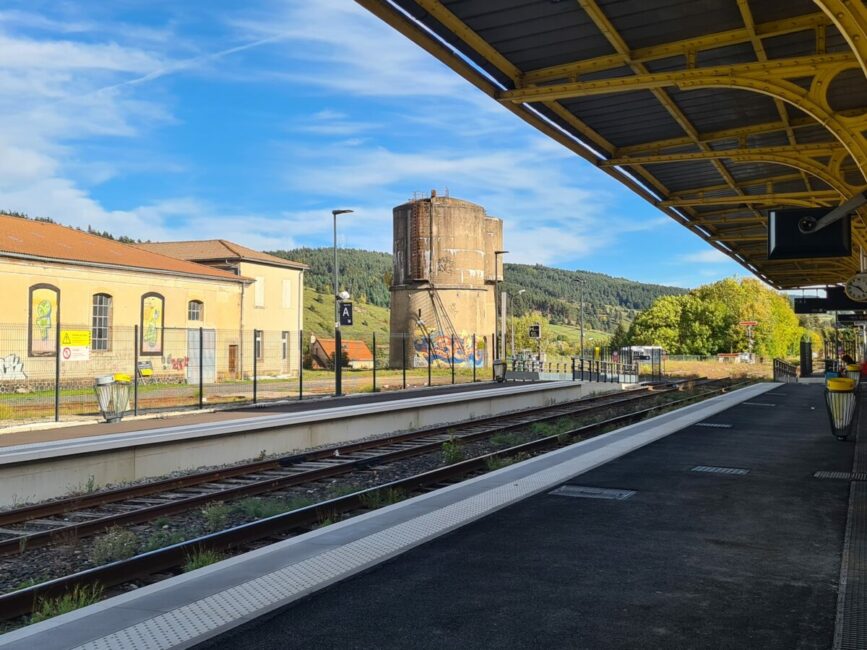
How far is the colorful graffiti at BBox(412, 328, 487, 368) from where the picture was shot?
2381 inches

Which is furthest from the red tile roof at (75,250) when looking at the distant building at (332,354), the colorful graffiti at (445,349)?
the distant building at (332,354)

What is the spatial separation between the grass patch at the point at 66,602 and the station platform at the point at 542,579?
878mm

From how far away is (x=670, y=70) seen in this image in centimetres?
1027

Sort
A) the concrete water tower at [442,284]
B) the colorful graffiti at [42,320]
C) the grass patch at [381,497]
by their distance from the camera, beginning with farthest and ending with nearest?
1. the concrete water tower at [442,284]
2. the colorful graffiti at [42,320]
3. the grass patch at [381,497]

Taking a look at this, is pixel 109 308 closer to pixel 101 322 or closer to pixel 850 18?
pixel 101 322

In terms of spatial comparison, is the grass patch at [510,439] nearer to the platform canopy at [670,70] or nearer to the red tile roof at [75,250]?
the platform canopy at [670,70]

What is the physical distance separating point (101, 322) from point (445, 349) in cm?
2863

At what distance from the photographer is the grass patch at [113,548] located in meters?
7.67

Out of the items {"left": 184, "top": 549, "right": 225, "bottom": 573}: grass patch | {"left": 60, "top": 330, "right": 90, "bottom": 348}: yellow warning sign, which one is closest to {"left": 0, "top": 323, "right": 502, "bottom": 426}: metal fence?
{"left": 60, "top": 330, "right": 90, "bottom": 348}: yellow warning sign

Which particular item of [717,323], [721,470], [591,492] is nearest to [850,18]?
[591,492]

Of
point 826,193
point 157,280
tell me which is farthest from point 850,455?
point 157,280

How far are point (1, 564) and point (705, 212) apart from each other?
17676 mm

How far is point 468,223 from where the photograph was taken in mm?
62219

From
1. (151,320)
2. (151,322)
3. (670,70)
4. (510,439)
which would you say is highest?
(670,70)
